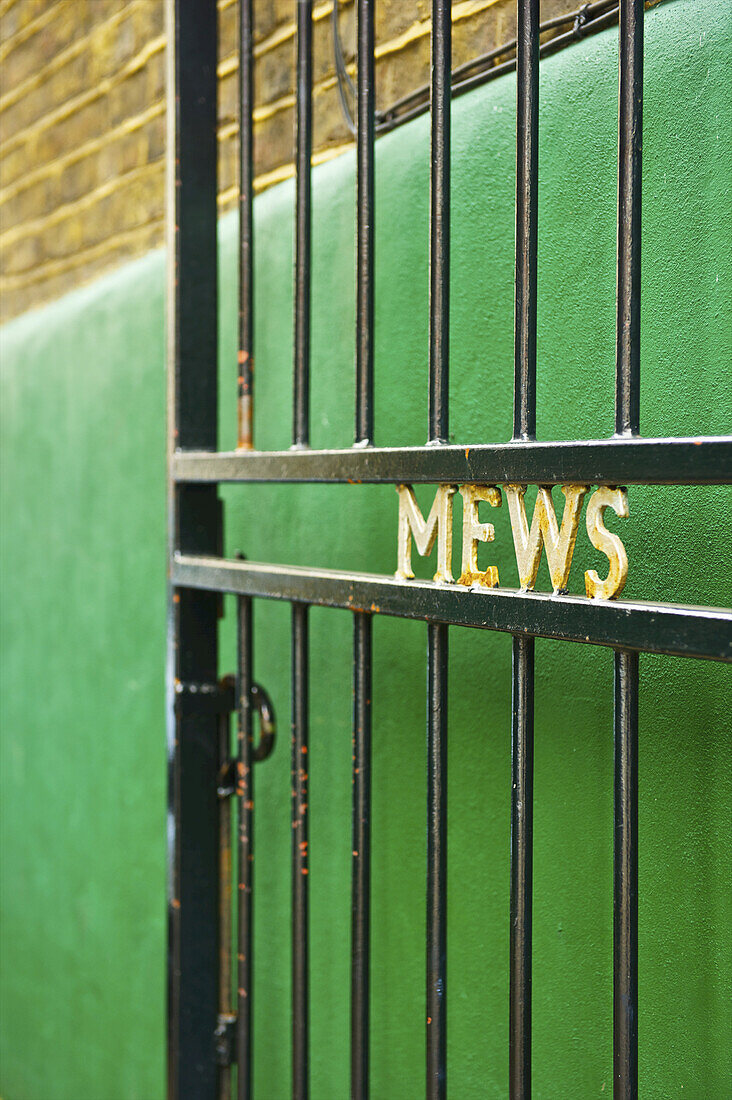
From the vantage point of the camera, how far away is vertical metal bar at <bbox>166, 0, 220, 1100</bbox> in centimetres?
127

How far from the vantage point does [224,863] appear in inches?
56.5

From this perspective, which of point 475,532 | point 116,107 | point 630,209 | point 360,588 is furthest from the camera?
point 116,107

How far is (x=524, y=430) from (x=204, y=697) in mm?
627

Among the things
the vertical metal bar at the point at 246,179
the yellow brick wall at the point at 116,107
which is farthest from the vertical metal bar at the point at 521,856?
the yellow brick wall at the point at 116,107

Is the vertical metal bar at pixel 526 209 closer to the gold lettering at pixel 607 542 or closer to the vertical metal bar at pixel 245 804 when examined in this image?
the gold lettering at pixel 607 542

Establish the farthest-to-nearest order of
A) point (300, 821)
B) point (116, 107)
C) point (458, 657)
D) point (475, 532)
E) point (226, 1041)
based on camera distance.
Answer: point (116, 107), point (226, 1041), point (458, 657), point (300, 821), point (475, 532)

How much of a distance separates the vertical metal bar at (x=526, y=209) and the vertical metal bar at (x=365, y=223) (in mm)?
193

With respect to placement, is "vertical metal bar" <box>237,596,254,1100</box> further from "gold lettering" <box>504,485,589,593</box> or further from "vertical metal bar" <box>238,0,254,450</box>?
"gold lettering" <box>504,485,589,593</box>

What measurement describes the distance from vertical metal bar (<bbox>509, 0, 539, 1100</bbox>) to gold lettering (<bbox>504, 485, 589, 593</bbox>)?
50 mm

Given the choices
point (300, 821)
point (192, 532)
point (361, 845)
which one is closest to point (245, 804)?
point (300, 821)

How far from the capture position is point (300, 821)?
1.11 meters

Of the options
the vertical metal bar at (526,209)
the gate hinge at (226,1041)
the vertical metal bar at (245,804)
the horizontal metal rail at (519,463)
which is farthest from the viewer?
the gate hinge at (226,1041)

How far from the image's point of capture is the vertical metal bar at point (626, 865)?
2.51ft

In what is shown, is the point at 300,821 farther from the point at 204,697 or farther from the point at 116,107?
the point at 116,107
